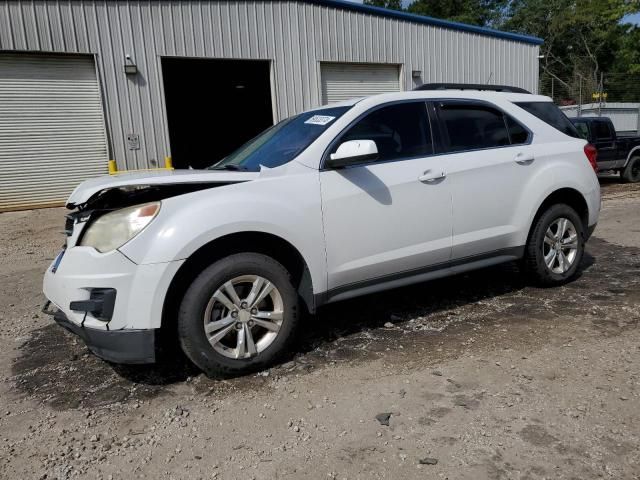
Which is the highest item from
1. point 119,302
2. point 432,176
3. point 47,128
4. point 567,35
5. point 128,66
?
point 567,35

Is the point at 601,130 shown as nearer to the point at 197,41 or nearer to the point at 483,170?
the point at 197,41

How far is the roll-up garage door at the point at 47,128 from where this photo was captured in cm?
1098

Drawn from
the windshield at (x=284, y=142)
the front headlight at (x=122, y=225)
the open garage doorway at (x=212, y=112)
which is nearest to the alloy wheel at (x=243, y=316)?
the front headlight at (x=122, y=225)

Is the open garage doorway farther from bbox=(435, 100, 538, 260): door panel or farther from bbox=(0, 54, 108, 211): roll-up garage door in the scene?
bbox=(435, 100, 538, 260): door panel

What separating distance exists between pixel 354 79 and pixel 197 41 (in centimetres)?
441

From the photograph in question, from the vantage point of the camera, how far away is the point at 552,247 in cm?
491

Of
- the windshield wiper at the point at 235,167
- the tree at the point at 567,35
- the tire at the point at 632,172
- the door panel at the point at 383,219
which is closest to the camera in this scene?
the door panel at the point at 383,219

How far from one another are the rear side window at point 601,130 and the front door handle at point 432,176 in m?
11.4

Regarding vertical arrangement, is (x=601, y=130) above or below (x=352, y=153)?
above

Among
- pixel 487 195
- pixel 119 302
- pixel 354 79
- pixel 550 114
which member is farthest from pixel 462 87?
pixel 354 79

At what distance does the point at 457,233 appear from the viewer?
4211 mm

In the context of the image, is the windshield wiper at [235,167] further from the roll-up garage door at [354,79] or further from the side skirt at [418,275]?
the roll-up garage door at [354,79]

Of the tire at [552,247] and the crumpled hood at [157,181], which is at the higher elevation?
the crumpled hood at [157,181]

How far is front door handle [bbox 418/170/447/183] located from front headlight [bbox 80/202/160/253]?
6.39 ft
